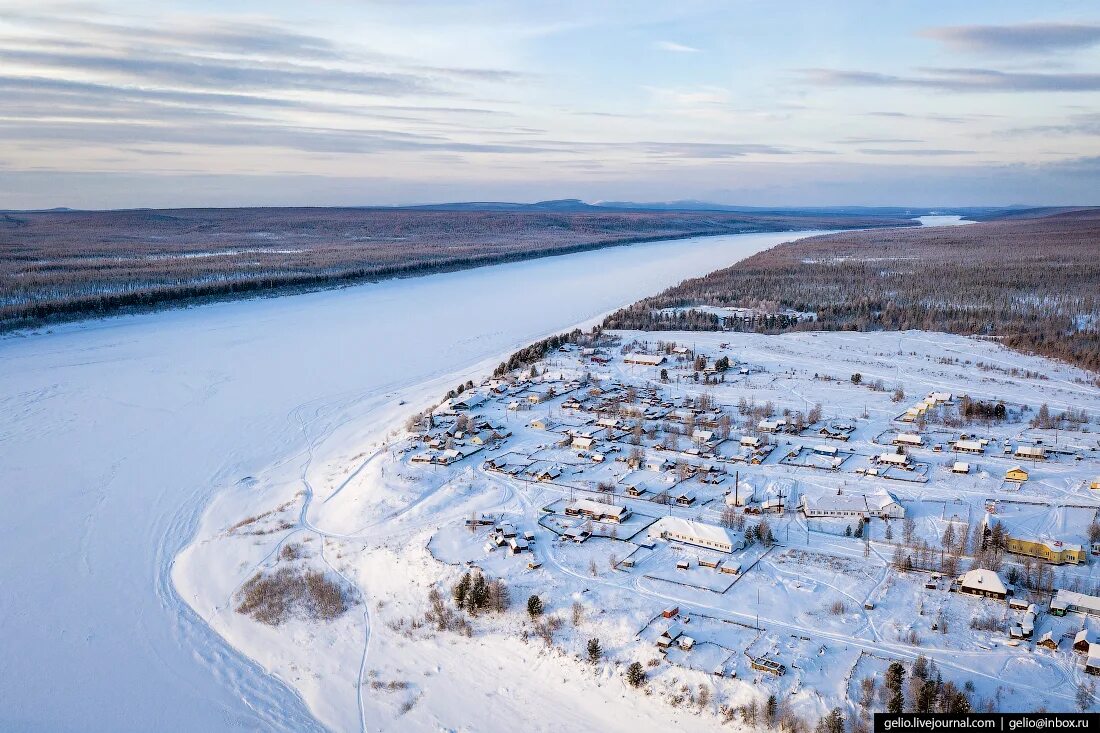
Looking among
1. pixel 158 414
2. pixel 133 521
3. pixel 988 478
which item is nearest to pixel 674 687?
pixel 988 478

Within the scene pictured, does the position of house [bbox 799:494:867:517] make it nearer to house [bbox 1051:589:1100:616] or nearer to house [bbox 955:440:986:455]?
house [bbox 1051:589:1100:616]

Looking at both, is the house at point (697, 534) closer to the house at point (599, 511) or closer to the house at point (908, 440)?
the house at point (599, 511)

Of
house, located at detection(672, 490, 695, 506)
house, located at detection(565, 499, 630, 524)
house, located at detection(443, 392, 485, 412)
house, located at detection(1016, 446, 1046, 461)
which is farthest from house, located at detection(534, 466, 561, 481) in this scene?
house, located at detection(1016, 446, 1046, 461)

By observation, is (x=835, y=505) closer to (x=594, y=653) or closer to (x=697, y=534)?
(x=697, y=534)

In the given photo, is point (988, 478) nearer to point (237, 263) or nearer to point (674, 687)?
point (674, 687)

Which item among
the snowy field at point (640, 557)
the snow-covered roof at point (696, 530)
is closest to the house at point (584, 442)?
the snowy field at point (640, 557)

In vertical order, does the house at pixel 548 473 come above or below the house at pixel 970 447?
below
